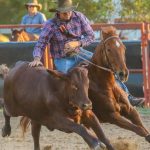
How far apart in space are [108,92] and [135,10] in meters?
14.5

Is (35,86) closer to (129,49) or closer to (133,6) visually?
(129,49)

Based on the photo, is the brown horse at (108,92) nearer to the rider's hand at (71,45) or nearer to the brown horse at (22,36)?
the rider's hand at (71,45)

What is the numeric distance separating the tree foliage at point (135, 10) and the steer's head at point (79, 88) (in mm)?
14907

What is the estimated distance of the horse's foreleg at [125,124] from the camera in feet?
27.3

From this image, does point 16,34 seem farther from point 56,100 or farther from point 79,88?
point 79,88

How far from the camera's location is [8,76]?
29.8ft

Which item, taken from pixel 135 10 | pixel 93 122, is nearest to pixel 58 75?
pixel 93 122

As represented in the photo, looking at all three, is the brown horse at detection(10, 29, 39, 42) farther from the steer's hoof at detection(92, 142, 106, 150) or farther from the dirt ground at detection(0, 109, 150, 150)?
the steer's hoof at detection(92, 142, 106, 150)

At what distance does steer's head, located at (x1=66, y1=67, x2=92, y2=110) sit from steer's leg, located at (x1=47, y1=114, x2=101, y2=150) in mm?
203

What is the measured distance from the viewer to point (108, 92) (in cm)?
849

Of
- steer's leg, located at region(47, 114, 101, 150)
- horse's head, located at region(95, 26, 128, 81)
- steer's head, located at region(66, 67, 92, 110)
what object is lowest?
steer's leg, located at region(47, 114, 101, 150)

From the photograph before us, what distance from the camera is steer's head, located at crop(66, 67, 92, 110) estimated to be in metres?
7.66

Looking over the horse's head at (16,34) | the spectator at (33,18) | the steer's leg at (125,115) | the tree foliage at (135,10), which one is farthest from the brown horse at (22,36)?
the tree foliage at (135,10)

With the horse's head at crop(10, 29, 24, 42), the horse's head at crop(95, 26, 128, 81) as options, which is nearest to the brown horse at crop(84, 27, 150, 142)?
the horse's head at crop(95, 26, 128, 81)
